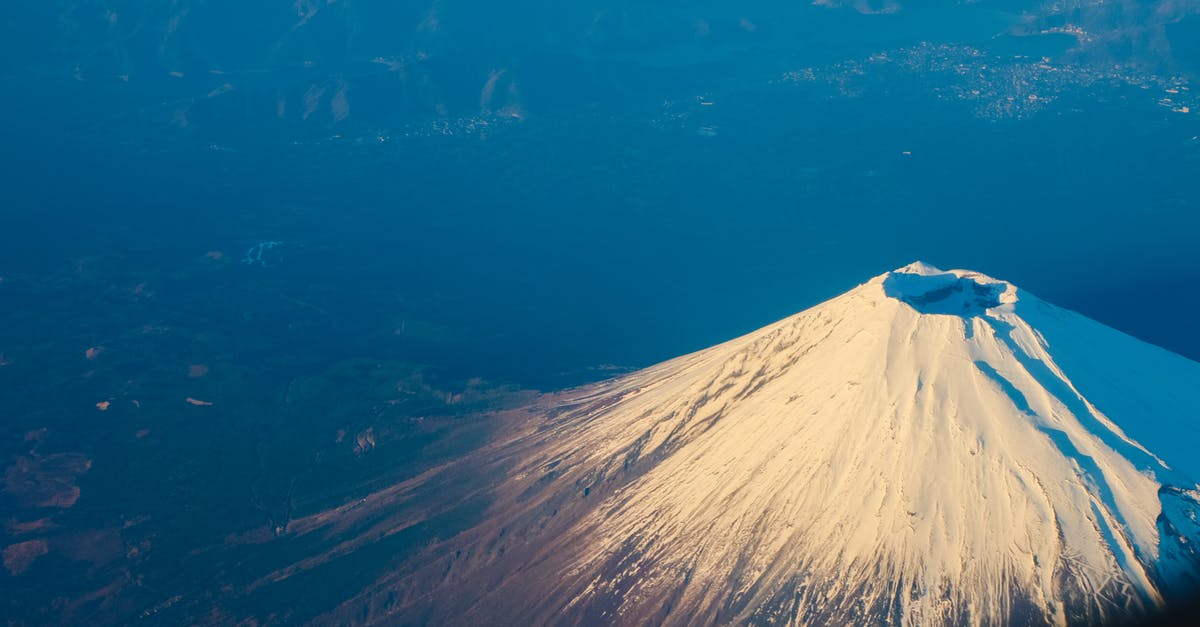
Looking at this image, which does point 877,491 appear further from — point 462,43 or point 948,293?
point 462,43

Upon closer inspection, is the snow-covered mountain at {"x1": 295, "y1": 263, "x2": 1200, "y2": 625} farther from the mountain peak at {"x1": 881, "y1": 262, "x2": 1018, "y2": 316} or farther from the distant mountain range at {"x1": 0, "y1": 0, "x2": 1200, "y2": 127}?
the distant mountain range at {"x1": 0, "y1": 0, "x2": 1200, "y2": 127}

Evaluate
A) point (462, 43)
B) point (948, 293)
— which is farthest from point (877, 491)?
point (462, 43)

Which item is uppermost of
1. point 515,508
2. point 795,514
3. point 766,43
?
point 766,43

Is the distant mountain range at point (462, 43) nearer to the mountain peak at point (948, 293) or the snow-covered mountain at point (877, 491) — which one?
the snow-covered mountain at point (877, 491)

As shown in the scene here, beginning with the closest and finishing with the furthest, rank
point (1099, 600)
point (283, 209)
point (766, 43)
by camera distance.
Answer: point (1099, 600) < point (283, 209) < point (766, 43)

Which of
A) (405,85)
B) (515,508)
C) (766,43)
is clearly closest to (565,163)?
(405,85)

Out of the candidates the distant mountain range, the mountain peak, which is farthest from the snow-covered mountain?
the distant mountain range

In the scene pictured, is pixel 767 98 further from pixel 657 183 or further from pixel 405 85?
pixel 405 85

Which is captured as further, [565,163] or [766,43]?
[766,43]
